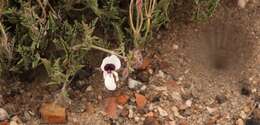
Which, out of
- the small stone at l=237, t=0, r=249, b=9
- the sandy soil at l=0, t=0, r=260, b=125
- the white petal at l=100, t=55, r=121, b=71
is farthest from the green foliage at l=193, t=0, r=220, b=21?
the white petal at l=100, t=55, r=121, b=71

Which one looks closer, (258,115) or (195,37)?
(258,115)

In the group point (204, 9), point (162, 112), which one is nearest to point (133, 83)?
point (162, 112)

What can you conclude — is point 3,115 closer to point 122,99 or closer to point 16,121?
point 16,121

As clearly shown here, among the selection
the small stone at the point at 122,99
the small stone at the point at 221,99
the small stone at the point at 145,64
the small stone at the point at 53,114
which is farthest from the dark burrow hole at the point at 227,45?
the small stone at the point at 53,114

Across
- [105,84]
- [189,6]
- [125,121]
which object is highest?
[189,6]

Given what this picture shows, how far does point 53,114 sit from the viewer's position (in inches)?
84.5

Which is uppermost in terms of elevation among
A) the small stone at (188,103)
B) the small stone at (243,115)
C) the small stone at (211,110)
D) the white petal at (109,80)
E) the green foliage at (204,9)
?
the green foliage at (204,9)

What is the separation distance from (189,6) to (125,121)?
563mm

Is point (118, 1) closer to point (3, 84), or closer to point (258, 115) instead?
point (3, 84)

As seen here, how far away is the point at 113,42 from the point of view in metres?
2.32

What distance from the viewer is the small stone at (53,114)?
214 centimetres

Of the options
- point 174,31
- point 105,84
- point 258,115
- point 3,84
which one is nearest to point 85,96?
point 105,84

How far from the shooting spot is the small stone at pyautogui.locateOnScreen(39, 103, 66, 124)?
214cm

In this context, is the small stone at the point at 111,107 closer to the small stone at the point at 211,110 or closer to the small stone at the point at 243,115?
the small stone at the point at 211,110
